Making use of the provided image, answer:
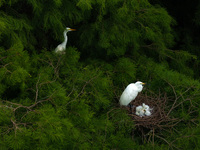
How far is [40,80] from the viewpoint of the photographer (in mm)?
1670

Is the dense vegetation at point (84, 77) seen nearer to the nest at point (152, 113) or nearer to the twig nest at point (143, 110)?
the nest at point (152, 113)

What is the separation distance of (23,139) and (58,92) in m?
0.41

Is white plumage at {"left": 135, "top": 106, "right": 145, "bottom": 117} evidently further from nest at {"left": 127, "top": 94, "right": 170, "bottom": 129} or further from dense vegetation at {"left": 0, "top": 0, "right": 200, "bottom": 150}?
dense vegetation at {"left": 0, "top": 0, "right": 200, "bottom": 150}

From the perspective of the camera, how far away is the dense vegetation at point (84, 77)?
138 centimetres

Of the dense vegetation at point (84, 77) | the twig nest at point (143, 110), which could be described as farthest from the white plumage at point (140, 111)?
the dense vegetation at point (84, 77)

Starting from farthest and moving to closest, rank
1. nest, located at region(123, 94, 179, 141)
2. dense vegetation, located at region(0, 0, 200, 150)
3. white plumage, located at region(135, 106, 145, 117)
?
1. white plumage, located at region(135, 106, 145, 117)
2. nest, located at region(123, 94, 179, 141)
3. dense vegetation, located at region(0, 0, 200, 150)

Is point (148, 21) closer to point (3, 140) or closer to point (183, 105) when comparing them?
point (183, 105)

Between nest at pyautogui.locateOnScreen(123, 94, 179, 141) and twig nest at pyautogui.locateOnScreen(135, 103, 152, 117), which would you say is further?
twig nest at pyautogui.locateOnScreen(135, 103, 152, 117)

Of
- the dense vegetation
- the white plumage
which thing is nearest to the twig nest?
the white plumage

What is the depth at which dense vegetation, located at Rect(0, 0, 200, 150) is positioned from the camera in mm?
1376

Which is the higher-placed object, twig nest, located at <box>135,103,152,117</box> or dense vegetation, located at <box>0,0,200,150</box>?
dense vegetation, located at <box>0,0,200,150</box>

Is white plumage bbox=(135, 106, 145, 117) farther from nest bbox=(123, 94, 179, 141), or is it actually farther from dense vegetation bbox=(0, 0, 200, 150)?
dense vegetation bbox=(0, 0, 200, 150)

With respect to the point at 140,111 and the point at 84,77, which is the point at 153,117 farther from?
the point at 84,77

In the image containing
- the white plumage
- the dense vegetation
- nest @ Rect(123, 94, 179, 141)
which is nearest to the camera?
the dense vegetation
